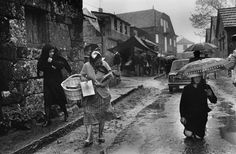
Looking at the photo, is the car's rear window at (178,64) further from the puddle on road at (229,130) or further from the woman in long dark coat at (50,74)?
the woman in long dark coat at (50,74)

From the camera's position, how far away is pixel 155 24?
159ft

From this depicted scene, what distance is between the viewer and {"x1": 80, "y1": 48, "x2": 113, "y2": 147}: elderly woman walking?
580cm

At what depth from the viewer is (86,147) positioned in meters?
5.76

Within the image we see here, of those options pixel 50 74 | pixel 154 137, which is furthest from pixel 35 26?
pixel 154 137

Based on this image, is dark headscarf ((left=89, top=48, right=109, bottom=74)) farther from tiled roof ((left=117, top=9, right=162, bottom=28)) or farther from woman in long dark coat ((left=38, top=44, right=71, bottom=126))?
tiled roof ((left=117, top=9, right=162, bottom=28))

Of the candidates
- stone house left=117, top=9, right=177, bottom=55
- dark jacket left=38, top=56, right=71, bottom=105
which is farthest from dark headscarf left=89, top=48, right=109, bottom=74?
stone house left=117, top=9, right=177, bottom=55

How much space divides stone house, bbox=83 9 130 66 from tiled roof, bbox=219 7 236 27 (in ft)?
32.8

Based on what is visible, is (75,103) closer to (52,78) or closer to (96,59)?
(52,78)

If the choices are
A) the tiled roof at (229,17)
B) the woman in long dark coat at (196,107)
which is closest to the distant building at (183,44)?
the tiled roof at (229,17)

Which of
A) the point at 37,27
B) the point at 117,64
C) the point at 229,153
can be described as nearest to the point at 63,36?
the point at 37,27

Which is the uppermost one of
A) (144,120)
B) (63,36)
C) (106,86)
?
(63,36)

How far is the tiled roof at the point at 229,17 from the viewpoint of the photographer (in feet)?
82.5

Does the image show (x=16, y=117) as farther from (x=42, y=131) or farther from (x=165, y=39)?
(x=165, y=39)

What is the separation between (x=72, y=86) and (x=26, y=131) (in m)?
1.58
